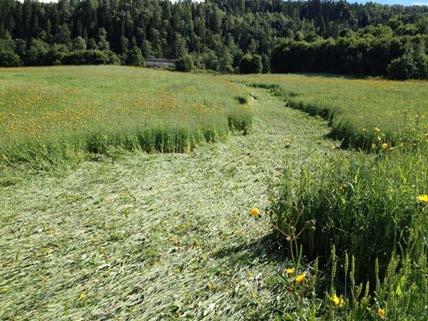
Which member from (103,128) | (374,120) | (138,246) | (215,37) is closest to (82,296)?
(138,246)

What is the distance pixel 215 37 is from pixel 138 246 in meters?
121

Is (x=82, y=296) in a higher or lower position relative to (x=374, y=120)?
lower

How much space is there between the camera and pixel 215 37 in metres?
120

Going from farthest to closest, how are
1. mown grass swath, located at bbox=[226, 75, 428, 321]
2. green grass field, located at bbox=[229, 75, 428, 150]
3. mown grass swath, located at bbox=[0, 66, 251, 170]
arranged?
mown grass swath, located at bbox=[0, 66, 251, 170] < green grass field, located at bbox=[229, 75, 428, 150] < mown grass swath, located at bbox=[226, 75, 428, 321]

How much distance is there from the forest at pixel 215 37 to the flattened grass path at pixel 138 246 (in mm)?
48172

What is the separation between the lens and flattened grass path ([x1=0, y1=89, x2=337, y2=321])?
156 inches

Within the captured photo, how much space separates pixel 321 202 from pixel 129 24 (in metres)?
118

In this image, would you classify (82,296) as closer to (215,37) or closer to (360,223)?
(360,223)

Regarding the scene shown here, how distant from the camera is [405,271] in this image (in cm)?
299

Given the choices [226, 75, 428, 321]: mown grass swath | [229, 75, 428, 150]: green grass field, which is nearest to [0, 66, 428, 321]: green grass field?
[226, 75, 428, 321]: mown grass swath

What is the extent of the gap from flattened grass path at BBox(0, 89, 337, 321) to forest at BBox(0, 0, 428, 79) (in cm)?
4817

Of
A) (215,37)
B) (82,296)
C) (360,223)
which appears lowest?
(82,296)

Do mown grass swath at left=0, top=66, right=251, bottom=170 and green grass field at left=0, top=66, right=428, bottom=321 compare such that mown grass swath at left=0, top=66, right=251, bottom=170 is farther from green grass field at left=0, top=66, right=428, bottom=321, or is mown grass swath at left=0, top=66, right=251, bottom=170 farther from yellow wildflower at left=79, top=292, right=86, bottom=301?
yellow wildflower at left=79, top=292, right=86, bottom=301

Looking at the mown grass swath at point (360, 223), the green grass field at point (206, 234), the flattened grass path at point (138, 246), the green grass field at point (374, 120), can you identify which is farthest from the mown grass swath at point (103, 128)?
the mown grass swath at point (360, 223)
